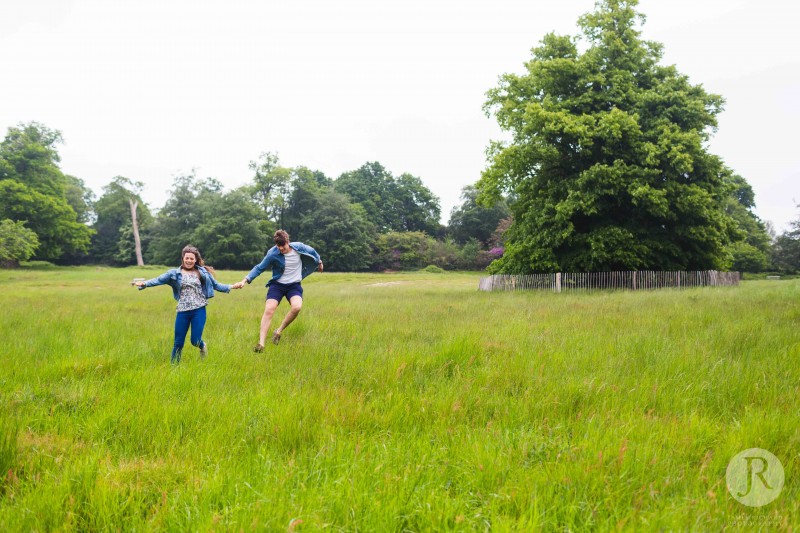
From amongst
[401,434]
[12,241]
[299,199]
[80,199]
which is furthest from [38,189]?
[401,434]

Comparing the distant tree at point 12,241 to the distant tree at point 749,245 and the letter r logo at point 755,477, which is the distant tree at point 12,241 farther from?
the distant tree at point 749,245

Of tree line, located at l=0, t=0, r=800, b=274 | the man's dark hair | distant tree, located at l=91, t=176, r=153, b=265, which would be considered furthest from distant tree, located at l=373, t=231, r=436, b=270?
the man's dark hair

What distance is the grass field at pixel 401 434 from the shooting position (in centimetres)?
223

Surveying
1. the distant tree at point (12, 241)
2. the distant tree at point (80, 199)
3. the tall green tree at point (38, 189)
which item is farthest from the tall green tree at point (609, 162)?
the distant tree at point (80, 199)

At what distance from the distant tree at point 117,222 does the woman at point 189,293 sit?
7036 cm

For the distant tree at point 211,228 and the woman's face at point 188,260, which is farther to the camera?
the distant tree at point 211,228

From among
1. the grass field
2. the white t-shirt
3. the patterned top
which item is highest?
the white t-shirt

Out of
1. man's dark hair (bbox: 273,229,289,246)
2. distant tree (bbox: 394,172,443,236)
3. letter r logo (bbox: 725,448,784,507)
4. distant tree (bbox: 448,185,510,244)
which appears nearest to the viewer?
letter r logo (bbox: 725,448,784,507)

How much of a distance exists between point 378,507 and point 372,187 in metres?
89.6

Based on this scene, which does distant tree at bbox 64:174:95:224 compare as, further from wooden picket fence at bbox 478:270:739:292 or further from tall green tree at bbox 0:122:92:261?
wooden picket fence at bbox 478:270:739:292

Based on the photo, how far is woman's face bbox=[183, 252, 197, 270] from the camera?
6.38 metres

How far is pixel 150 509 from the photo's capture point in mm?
2297

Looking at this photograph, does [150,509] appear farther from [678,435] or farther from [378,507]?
[678,435]

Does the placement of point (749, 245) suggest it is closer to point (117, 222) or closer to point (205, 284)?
point (205, 284)
